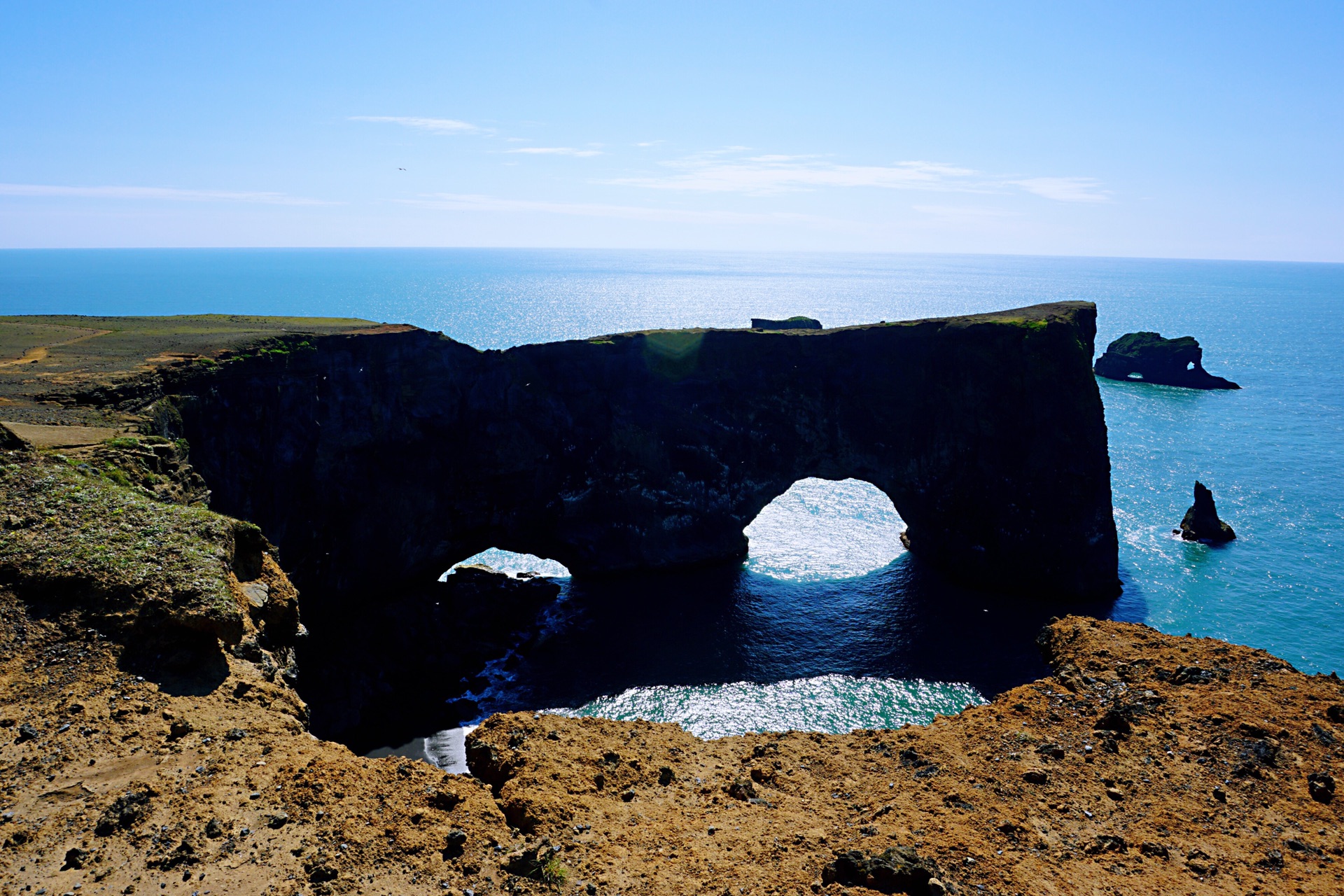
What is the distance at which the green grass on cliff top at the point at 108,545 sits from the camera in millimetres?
15500

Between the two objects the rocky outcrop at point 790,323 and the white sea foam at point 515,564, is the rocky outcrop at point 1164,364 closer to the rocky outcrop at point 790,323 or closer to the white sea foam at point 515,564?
the rocky outcrop at point 790,323

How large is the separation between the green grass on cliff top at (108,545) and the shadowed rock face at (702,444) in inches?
1023

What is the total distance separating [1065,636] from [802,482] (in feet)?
179

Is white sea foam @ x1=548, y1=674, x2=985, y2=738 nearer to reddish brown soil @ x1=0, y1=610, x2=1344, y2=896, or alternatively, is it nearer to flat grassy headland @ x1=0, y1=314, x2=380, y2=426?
reddish brown soil @ x1=0, y1=610, x2=1344, y2=896

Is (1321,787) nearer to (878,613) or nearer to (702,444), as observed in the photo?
(878,613)

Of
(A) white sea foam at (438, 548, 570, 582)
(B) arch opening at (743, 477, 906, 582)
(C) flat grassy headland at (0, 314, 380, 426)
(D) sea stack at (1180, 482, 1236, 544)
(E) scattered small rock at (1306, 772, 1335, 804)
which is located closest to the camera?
(E) scattered small rock at (1306, 772, 1335, 804)

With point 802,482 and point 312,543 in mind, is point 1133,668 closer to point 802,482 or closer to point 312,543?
point 312,543

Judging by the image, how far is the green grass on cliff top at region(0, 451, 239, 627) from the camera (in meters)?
15.5

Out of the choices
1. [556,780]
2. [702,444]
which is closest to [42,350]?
[702,444]

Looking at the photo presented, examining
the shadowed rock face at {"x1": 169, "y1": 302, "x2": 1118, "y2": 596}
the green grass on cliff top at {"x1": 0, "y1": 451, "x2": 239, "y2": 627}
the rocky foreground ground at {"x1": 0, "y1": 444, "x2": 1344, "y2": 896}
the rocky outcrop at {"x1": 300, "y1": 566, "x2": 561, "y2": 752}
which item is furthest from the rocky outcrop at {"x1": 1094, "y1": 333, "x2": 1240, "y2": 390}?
the green grass on cliff top at {"x1": 0, "y1": 451, "x2": 239, "y2": 627}

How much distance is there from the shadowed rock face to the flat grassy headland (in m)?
6.96

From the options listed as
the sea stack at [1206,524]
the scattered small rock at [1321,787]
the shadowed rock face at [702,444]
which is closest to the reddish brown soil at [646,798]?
the scattered small rock at [1321,787]

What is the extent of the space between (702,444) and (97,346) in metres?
37.9

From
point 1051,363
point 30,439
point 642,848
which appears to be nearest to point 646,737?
point 642,848
